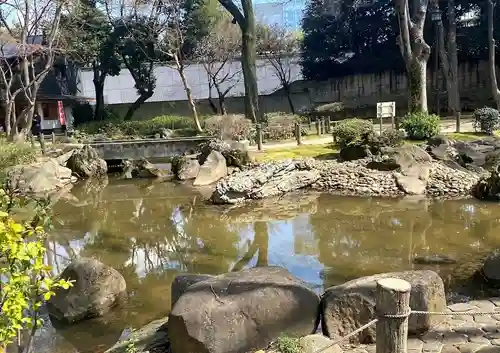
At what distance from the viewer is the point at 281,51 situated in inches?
1239

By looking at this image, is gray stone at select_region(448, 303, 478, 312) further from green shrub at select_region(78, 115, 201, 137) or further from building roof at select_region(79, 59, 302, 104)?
building roof at select_region(79, 59, 302, 104)

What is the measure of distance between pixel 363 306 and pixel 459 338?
33.9 inches

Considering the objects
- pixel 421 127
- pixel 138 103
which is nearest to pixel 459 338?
pixel 421 127

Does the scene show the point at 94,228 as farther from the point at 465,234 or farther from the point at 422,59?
the point at 422,59

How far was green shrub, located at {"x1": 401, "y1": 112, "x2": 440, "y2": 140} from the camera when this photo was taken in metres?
17.2

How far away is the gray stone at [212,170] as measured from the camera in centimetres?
1457

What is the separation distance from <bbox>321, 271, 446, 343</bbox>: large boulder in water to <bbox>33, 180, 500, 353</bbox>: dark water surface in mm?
1530

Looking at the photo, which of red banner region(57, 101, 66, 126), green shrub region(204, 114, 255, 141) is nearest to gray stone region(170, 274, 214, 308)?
green shrub region(204, 114, 255, 141)

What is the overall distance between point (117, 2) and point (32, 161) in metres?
14.3

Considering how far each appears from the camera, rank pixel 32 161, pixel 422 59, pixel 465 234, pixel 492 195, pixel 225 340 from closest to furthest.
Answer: pixel 225 340, pixel 465 234, pixel 492 195, pixel 32 161, pixel 422 59

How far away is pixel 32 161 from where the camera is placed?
16344 mm

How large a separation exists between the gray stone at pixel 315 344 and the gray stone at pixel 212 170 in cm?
1031

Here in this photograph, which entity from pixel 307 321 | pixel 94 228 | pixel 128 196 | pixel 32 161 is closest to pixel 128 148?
pixel 32 161

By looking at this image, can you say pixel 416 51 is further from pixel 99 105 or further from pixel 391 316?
pixel 99 105
